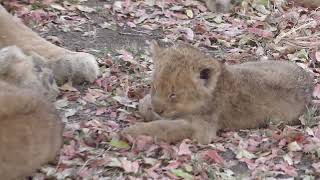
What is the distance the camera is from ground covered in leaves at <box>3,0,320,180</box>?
4.65 metres

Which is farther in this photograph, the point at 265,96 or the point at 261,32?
the point at 261,32

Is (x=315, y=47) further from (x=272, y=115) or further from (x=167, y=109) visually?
(x=167, y=109)

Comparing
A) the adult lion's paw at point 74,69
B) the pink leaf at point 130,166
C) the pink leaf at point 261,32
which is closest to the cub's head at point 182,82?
the pink leaf at point 130,166

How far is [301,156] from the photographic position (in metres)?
4.90

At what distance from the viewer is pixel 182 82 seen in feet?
16.3

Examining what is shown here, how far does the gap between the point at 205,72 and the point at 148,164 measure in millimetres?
805

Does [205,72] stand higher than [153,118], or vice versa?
[205,72]

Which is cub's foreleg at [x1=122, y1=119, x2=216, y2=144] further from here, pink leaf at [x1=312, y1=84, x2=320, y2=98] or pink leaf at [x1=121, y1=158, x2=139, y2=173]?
pink leaf at [x1=312, y1=84, x2=320, y2=98]

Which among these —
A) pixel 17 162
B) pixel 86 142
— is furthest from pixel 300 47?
pixel 17 162

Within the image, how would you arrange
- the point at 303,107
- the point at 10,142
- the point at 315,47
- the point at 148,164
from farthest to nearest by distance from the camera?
the point at 315,47
the point at 303,107
the point at 148,164
the point at 10,142

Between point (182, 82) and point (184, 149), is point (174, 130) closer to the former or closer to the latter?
point (184, 149)

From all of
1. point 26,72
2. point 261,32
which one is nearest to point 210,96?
point 26,72

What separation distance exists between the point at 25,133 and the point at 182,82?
3.89 ft

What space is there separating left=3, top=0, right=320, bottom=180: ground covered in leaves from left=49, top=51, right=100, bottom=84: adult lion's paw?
8cm
